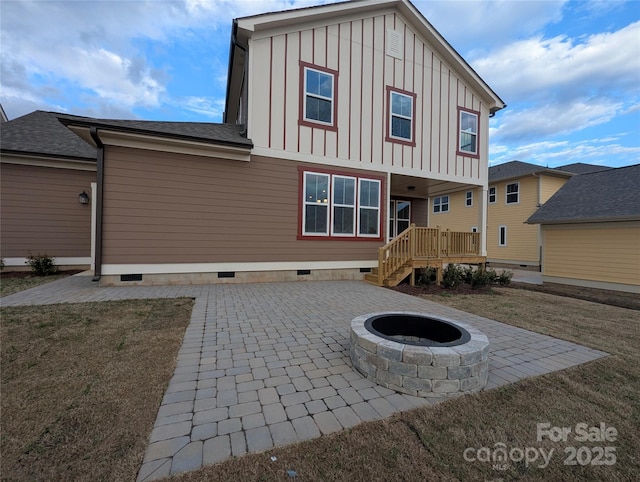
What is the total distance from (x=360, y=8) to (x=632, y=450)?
436 inches

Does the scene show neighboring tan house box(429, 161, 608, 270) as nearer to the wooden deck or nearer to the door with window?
the door with window

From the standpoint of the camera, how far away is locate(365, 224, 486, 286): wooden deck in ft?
26.5

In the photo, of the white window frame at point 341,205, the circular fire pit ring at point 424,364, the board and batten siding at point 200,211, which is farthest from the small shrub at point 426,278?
the circular fire pit ring at point 424,364

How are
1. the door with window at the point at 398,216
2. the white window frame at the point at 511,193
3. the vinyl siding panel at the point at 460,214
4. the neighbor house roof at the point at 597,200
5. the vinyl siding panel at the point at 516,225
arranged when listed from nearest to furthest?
the neighbor house roof at the point at 597,200, the door with window at the point at 398,216, the vinyl siding panel at the point at 516,225, the white window frame at the point at 511,193, the vinyl siding panel at the point at 460,214

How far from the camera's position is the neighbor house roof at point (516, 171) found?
1605 centimetres

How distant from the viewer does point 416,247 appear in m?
8.36

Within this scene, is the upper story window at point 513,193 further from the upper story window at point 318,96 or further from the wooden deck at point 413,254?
the upper story window at point 318,96

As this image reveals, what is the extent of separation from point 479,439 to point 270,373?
1.82 meters

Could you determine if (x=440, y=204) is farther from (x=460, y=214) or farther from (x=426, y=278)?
(x=426, y=278)

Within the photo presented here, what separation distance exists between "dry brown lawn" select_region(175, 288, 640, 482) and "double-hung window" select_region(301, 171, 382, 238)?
6370 mm

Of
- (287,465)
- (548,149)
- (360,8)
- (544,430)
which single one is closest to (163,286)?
(287,465)

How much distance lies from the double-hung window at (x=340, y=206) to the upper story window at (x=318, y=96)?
5.33 feet

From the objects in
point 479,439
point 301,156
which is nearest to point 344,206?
point 301,156

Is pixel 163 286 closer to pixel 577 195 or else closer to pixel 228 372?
pixel 228 372
